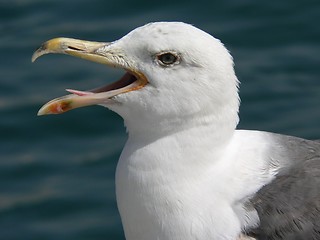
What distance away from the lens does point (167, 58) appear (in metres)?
4.98

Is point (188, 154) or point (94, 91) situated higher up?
point (94, 91)

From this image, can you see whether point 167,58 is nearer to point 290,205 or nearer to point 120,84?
point 120,84

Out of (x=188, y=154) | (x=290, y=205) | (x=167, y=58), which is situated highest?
(x=167, y=58)

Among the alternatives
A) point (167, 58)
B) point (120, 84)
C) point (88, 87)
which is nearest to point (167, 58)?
point (167, 58)

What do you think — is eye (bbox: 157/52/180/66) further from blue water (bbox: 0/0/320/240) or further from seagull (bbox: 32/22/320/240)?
blue water (bbox: 0/0/320/240)

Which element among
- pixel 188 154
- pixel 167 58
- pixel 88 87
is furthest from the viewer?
pixel 88 87

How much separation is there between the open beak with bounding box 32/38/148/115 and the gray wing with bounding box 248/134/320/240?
750 mm

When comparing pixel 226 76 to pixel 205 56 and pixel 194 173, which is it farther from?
pixel 194 173

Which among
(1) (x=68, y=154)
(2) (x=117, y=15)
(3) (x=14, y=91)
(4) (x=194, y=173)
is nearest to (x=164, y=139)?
(4) (x=194, y=173)

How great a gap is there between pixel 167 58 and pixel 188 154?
46 cm

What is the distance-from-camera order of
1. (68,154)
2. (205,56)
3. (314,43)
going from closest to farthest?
(205,56) < (68,154) < (314,43)

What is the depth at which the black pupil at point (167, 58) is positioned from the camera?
497 centimetres

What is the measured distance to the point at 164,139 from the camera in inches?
202

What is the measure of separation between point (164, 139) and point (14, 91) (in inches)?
117
